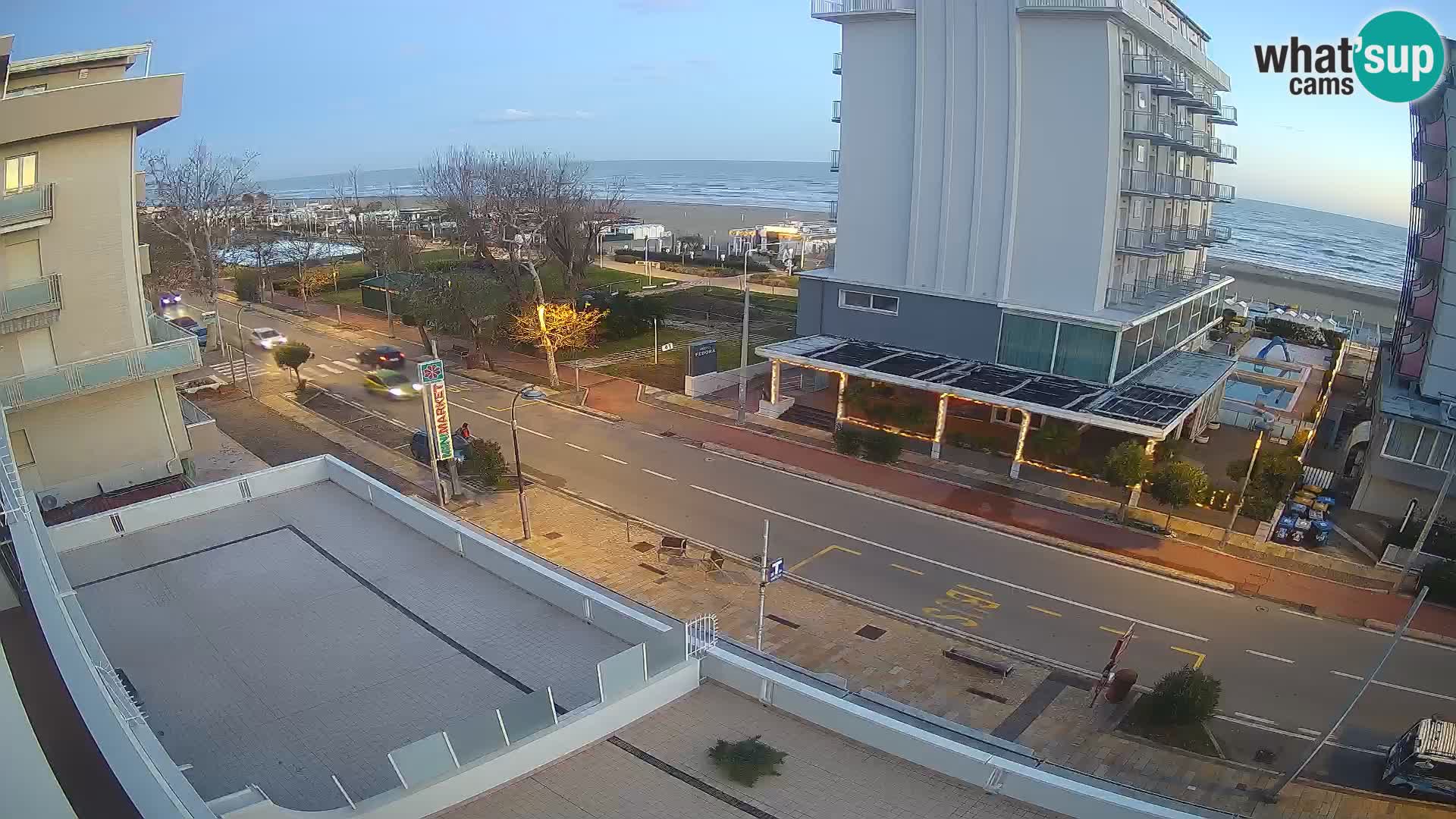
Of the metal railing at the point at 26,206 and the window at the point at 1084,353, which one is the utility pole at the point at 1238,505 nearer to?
the window at the point at 1084,353

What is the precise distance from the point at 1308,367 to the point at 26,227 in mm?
50115

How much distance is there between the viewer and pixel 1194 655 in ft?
60.8

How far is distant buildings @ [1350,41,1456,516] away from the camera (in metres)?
24.3

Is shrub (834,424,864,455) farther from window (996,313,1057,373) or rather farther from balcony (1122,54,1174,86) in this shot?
balcony (1122,54,1174,86)

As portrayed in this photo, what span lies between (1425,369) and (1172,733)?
1877 cm

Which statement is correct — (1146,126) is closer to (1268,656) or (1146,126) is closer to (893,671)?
(1268,656)

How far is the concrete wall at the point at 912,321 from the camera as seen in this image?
3078 cm

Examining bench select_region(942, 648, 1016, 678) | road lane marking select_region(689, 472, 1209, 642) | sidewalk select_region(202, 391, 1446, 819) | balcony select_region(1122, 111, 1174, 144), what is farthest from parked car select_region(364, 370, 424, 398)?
balcony select_region(1122, 111, 1174, 144)

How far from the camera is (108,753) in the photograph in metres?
7.77

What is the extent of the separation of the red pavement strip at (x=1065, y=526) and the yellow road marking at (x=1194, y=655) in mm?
4181

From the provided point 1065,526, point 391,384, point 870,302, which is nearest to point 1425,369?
point 1065,526

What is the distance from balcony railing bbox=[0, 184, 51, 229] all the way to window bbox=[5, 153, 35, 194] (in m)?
0.35

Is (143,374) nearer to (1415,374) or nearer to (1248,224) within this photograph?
(1415,374)

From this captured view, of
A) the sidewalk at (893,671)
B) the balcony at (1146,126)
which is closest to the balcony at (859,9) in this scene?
the balcony at (1146,126)
